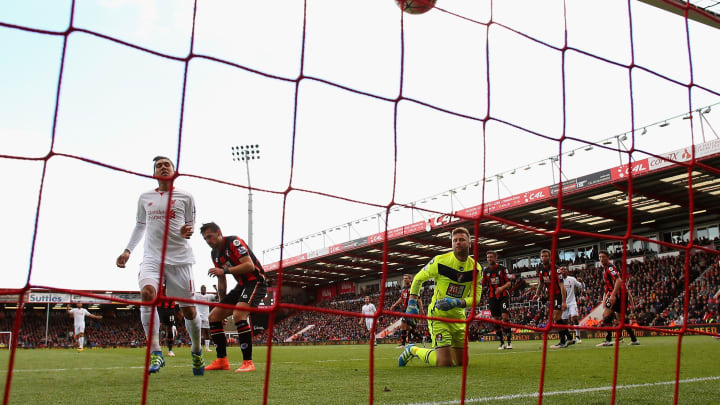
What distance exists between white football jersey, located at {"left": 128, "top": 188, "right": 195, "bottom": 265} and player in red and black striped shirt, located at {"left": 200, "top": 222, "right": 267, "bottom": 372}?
0.33 m

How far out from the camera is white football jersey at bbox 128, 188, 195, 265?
475 cm

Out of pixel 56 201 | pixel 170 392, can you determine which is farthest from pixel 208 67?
pixel 170 392

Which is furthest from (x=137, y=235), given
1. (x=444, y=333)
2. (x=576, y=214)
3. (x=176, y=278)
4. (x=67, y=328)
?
(x=67, y=328)

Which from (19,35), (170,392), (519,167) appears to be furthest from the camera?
(519,167)

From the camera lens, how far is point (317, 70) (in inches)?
127

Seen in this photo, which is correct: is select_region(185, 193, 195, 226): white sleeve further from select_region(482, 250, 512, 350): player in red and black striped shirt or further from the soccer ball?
select_region(482, 250, 512, 350): player in red and black striped shirt

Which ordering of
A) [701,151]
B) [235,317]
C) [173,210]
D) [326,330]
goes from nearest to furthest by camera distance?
[173,210], [235,317], [701,151], [326,330]

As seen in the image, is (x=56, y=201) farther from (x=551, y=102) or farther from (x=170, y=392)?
(x=551, y=102)

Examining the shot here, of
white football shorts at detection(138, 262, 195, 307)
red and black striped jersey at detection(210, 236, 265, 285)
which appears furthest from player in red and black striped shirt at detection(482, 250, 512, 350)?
white football shorts at detection(138, 262, 195, 307)

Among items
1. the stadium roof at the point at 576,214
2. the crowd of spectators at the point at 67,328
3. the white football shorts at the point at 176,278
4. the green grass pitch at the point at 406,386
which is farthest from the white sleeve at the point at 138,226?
the crowd of spectators at the point at 67,328

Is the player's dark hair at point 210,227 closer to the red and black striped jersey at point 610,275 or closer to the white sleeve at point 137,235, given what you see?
the white sleeve at point 137,235

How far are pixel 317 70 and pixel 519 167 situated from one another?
21069 millimetres

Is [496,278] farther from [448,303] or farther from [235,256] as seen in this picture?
[235,256]

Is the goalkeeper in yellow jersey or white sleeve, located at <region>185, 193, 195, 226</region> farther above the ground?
white sleeve, located at <region>185, 193, 195, 226</region>
